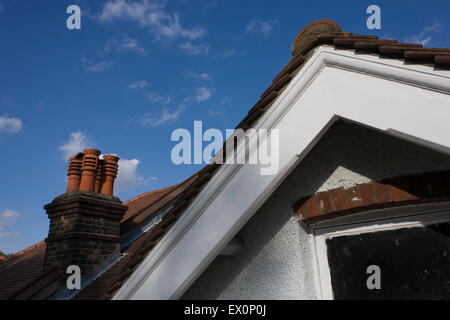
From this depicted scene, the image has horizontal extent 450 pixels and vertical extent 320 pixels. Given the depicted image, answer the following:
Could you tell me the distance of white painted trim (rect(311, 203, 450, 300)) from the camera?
1.88 metres

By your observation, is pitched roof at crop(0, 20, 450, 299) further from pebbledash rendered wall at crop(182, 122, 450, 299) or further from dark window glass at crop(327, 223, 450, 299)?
dark window glass at crop(327, 223, 450, 299)

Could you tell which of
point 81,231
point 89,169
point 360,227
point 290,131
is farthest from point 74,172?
point 360,227

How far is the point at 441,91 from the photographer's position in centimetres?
148

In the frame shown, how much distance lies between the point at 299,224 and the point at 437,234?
854 millimetres

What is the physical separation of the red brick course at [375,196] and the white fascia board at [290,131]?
1.10ft

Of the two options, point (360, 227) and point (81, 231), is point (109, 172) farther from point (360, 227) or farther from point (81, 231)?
point (360, 227)

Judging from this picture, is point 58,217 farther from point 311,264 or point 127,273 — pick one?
point 311,264

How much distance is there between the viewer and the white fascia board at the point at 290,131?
1.65 m

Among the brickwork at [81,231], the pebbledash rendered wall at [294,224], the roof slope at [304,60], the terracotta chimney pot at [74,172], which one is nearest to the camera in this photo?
the roof slope at [304,60]

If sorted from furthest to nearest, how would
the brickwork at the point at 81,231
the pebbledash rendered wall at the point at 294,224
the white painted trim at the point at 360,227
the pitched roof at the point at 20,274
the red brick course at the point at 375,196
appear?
the pitched roof at the point at 20,274
the brickwork at the point at 81,231
the pebbledash rendered wall at the point at 294,224
the white painted trim at the point at 360,227
the red brick course at the point at 375,196

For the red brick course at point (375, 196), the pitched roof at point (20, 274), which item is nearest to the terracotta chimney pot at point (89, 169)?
the pitched roof at point (20, 274)

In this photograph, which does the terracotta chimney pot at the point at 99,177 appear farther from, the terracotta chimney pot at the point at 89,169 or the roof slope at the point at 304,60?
the roof slope at the point at 304,60

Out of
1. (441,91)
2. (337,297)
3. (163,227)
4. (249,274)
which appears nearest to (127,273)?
(163,227)

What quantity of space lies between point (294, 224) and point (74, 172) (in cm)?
542
